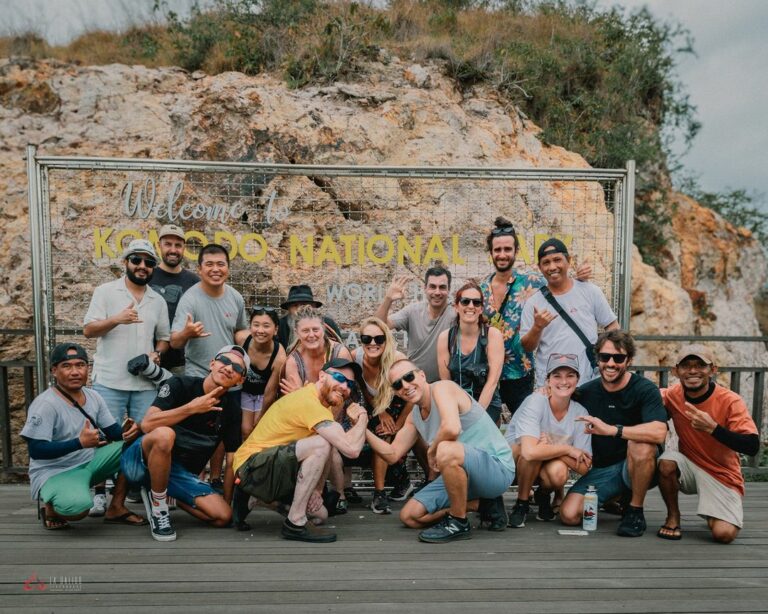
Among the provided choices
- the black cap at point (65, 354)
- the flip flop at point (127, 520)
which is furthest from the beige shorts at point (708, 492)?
the black cap at point (65, 354)

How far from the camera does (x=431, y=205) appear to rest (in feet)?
24.2

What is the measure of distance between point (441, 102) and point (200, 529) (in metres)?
6.76

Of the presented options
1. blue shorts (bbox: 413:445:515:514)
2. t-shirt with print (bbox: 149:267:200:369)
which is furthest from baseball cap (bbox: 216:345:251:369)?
blue shorts (bbox: 413:445:515:514)

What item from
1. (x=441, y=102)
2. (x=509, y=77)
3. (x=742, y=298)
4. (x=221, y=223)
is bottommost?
(x=742, y=298)

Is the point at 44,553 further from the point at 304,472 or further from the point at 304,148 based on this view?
the point at 304,148

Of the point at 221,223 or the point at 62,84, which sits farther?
the point at 62,84

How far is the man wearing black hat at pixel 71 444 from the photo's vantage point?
4.20 meters

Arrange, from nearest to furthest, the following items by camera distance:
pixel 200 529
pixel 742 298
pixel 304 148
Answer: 1. pixel 200 529
2. pixel 304 148
3. pixel 742 298

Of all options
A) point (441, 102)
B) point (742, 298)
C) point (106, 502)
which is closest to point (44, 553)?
point (106, 502)

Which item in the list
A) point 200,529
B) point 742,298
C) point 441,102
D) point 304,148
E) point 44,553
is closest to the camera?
point 44,553

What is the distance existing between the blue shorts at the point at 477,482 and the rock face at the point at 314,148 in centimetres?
272

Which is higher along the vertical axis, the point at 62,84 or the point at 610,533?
the point at 62,84

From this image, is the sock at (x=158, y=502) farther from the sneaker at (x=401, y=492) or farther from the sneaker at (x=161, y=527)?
the sneaker at (x=401, y=492)

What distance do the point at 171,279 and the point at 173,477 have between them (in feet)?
5.48
